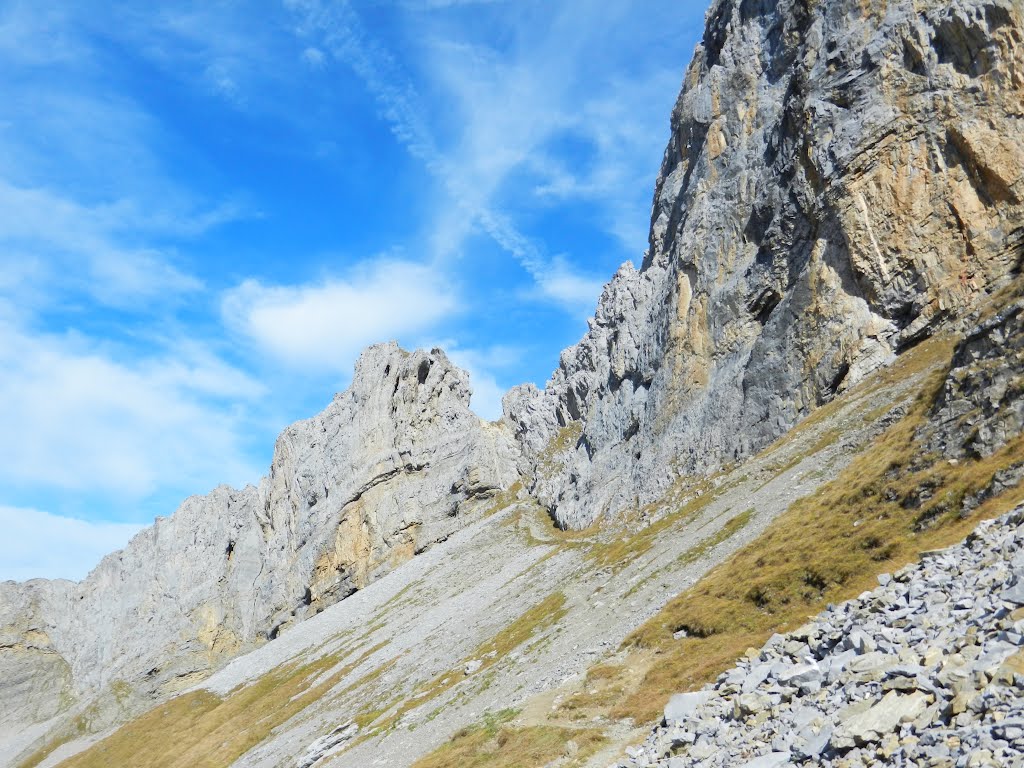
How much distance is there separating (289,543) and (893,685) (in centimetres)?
17150

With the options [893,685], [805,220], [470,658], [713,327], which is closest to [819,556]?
[893,685]

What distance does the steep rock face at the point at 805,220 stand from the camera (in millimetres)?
69500

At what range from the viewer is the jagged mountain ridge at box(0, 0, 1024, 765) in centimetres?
7138

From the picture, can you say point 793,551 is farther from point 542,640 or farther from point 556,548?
point 556,548

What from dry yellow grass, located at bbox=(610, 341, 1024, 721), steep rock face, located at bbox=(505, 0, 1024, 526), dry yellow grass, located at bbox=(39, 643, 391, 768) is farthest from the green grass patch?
steep rock face, located at bbox=(505, 0, 1024, 526)

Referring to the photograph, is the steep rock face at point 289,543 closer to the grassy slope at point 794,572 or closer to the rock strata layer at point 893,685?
the grassy slope at point 794,572

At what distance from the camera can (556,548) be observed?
97.2 m

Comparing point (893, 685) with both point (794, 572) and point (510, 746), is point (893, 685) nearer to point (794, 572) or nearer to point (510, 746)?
point (510, 746)

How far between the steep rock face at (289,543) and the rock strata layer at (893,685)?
12494 cm

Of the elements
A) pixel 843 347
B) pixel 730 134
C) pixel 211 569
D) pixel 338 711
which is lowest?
pixel 338 711

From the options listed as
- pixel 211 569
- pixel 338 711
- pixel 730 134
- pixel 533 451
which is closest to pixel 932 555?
pixel 338 711

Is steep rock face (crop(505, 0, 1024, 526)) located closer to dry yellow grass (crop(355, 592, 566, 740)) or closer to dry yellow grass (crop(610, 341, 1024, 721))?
dry yellow grass (crop(610, 341, 1024, 721))

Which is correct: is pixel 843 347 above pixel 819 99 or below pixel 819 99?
below

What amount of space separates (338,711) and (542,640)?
1000 inches
